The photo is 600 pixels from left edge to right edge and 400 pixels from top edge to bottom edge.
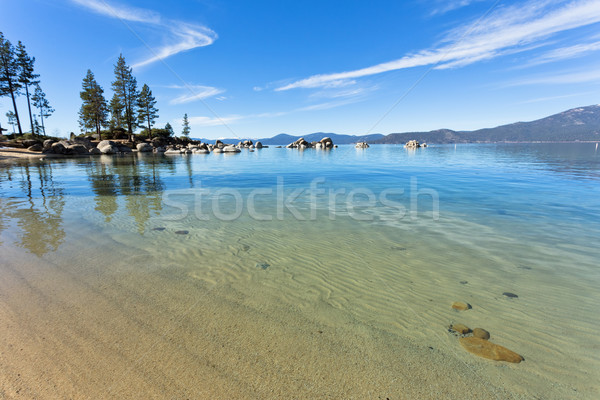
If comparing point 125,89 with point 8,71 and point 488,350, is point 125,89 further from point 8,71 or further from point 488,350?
point 488,350

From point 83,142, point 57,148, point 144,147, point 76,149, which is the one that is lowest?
point 76,149

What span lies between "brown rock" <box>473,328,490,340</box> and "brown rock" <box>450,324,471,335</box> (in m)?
0.09

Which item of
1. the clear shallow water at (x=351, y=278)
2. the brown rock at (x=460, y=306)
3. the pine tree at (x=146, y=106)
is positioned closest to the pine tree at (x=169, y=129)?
the pine tree at (x=146, y=106)

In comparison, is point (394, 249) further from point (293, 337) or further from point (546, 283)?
point (293, 337)

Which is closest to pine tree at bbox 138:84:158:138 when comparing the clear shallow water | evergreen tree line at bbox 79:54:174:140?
evergreen tree line at bbox 79:54:174:140

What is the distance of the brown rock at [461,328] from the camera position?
3.89 m

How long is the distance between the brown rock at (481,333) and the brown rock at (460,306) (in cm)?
55

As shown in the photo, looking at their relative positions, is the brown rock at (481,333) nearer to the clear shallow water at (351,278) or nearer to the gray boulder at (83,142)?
the clear shallow water at (351,278)

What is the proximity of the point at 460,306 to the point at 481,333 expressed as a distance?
28.0 inches

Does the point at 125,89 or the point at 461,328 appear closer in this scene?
the point at 461,328

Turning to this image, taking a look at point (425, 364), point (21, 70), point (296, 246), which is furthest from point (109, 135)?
point (425, 364)

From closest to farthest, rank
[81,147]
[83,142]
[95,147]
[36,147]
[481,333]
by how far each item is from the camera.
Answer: [481,333]
[36,147]
[81,147]
[83,142]
[95,147]

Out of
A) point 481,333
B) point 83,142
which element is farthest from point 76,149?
point 481,333

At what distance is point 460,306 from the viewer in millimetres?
4543
